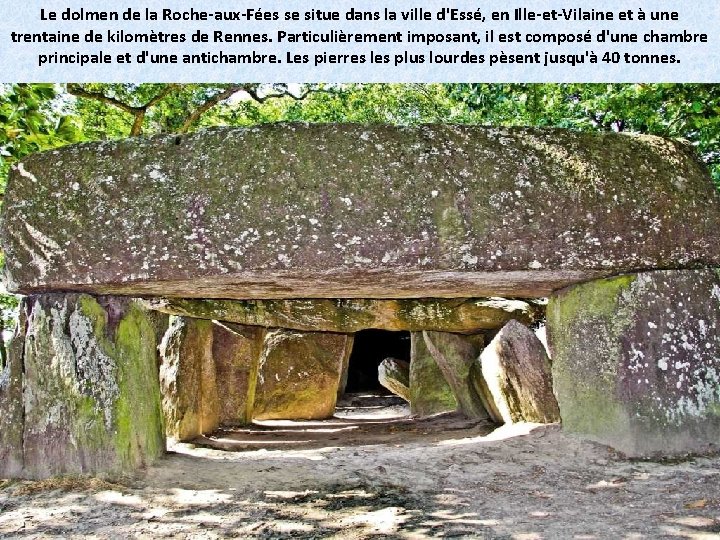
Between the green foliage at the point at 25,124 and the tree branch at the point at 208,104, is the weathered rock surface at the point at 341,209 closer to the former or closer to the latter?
the green foliage at the point at 25,124

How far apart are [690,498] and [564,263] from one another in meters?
1.36

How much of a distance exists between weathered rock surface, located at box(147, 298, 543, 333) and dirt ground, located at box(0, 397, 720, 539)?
6.12ft

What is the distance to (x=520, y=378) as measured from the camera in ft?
18.5

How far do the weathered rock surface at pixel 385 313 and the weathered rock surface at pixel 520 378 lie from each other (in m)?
0.59

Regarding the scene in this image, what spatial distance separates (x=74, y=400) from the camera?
3.89 meters

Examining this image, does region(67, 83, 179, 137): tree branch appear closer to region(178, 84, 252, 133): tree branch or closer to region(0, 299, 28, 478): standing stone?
region(178, 84, 252, 133): tree branch

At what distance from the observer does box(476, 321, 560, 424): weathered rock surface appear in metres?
5.41

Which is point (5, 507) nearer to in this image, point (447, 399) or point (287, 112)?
point (447, 399)

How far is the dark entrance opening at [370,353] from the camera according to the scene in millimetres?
15711

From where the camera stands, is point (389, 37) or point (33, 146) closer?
point (389, 37)

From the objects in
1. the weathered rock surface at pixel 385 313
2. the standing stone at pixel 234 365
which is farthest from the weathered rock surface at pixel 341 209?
the standing stone at pixel 234 365

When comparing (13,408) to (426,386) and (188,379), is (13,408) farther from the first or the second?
(426,386)

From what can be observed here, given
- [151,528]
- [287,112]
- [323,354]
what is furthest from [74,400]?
[287,112]

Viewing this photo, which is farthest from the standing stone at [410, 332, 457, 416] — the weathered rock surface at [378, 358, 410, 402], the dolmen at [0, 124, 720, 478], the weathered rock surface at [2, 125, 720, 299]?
the weathered rock surface at [2, 125, 720, 299]
